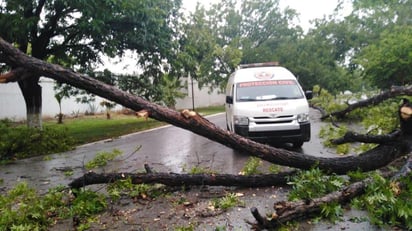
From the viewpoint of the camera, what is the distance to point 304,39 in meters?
35.3

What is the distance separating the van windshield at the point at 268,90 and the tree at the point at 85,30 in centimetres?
421

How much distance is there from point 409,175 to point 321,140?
5.56 metres

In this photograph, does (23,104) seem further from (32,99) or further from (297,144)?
(297,144)

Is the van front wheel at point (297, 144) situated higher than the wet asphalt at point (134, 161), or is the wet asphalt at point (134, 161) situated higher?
the van front wheel at point (297, 144)

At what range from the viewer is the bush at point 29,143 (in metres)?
9.52

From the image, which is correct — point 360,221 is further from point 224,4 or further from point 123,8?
point 224,4

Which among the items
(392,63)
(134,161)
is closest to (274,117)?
(134,161)

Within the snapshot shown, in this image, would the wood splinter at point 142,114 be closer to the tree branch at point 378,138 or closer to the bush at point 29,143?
the tree branch at point 378,138

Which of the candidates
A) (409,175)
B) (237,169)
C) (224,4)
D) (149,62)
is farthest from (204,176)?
(224,4)

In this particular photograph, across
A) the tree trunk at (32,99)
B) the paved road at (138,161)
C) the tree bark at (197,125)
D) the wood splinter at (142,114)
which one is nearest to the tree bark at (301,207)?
the tree bark at (197,125)

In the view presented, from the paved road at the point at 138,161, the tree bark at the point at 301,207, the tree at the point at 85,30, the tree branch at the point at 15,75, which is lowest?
the paved road at the point at 138,161

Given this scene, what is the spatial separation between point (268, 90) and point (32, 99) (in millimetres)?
8848

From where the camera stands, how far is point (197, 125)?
4.65 metres

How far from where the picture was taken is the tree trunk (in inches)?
484
